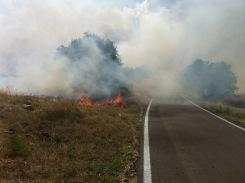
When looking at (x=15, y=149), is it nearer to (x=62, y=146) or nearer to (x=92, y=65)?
(x=62, y=146)

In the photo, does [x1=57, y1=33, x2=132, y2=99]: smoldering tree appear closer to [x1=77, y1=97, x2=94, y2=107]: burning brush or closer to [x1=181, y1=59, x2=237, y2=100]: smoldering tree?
[x1=77, y1=97, x2=94, y2=107]: burning brush

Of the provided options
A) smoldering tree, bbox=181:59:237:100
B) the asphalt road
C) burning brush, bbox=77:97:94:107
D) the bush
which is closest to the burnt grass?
the bush

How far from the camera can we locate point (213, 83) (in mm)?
68188

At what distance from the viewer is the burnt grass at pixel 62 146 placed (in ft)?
29.1

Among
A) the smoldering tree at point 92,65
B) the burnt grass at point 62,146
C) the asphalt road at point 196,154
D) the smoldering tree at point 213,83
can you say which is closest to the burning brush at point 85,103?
the burnt grass at point 62,146

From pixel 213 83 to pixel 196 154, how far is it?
2304 inches

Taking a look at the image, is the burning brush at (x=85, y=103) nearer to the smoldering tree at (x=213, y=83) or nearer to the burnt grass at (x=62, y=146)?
the burnt grass at (x=62, y=146)

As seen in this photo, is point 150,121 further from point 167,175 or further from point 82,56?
point 82,56

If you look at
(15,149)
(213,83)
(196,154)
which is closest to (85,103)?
(196,154)

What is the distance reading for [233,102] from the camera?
61938 mm

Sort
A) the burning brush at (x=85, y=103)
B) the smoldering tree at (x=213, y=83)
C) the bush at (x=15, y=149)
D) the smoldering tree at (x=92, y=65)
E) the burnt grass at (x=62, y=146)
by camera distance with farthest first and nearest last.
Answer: the smoldering tree at (x=213, y=83)
the smoldering tree at (x=92, y=65)
the burning brush at (x=85, y=103)
the bush at (x=15, y=149)
the burnt grass at (x=62, y=146)

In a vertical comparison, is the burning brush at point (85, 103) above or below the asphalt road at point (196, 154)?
above

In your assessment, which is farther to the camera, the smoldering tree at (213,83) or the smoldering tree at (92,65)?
the smoldering tree at (213,83)

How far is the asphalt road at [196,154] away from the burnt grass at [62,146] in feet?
2.45
